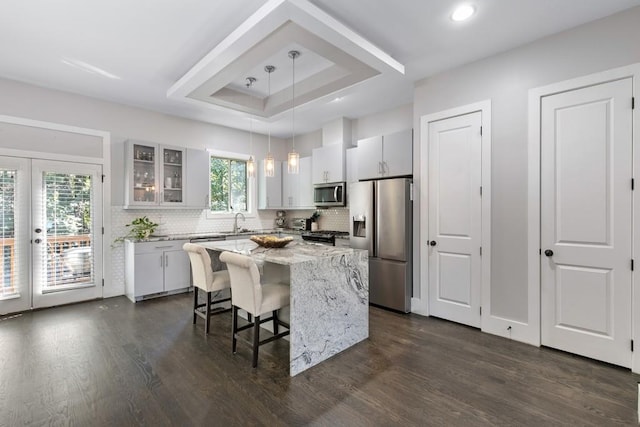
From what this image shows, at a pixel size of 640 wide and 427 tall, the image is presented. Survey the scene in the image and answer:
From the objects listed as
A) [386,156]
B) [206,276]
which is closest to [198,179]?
[206,276]

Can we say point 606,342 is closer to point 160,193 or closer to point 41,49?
point 160,193

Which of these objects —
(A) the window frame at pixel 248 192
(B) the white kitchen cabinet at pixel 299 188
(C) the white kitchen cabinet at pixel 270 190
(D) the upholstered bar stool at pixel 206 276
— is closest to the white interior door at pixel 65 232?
(A) the window frame at pixel 248 192

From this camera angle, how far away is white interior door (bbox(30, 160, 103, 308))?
387cm

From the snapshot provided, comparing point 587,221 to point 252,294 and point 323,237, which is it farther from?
point 323,237

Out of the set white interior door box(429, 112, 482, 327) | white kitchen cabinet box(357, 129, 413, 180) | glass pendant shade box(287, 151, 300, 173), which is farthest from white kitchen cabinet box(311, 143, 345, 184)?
glass pendant shade box(287, 151, 300, 173)

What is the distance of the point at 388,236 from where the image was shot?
3.89 meters

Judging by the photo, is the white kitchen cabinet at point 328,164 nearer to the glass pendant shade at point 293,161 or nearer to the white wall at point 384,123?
the white wall at point 384,123

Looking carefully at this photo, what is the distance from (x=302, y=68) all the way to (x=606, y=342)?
12.7 feet

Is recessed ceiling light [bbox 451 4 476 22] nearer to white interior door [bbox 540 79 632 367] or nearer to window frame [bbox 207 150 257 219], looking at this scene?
white interior door [bbox 540 79 632 367]

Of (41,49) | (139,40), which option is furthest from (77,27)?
(41,49)

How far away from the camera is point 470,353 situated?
8.95 feet

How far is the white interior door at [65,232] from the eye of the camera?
A: 3.87 metres

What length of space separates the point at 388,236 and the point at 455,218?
0.84 metres

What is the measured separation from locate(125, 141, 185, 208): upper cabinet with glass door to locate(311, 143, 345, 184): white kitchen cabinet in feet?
7.25
